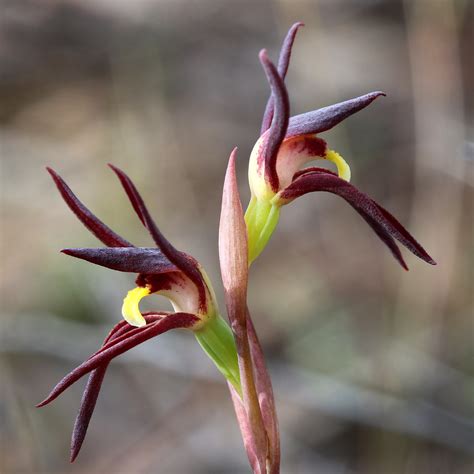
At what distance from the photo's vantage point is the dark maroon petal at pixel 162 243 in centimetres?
95

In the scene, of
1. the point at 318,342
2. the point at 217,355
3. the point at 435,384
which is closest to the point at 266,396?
the point at 217,355

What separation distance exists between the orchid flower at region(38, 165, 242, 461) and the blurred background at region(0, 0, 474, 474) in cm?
131

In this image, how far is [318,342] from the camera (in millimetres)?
3699

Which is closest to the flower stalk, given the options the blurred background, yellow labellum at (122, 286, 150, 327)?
yellow labellum at (122, 286, 150, 327)

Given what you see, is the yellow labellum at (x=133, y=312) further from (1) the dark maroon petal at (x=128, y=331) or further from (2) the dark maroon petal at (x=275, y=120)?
(2) the dark maroon petal at (x=275, y=120)

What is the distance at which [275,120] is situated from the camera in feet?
3.36

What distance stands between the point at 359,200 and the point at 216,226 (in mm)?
3264

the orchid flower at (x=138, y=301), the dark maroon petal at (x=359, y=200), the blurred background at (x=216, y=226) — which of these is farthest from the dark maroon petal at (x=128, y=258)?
the blurred background at (x=216, y=226)

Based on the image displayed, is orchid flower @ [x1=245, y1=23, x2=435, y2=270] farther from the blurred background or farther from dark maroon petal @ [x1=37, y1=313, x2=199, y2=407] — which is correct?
the blurred background

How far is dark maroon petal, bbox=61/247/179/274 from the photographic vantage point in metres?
1.01

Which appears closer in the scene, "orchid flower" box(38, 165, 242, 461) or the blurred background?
"orchid flower" box(38, 165, 242, 461)

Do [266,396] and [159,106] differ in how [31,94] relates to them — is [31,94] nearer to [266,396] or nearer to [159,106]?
[159,106]

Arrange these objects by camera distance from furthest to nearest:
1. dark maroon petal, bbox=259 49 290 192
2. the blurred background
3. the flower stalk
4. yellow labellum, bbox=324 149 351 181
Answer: the blurred background
yellow labellum, bbox=324 149 351 181
the flower stalk
dark maroon petal, bbox=259 49 290 192

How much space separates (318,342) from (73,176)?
6.60 feet
